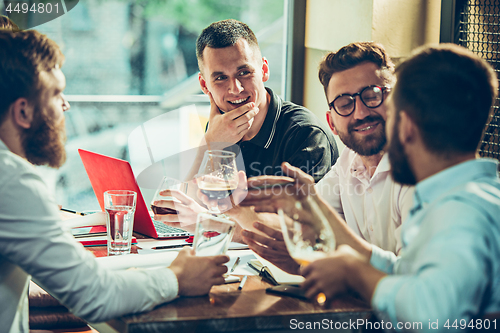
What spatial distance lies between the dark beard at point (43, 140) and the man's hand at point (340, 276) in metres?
0.66

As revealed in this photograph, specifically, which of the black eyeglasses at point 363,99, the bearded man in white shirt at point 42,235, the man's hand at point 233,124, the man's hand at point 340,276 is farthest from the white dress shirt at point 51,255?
the man's hand at point 233,124

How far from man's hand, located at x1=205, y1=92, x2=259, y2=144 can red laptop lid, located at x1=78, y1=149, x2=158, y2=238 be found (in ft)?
1.95

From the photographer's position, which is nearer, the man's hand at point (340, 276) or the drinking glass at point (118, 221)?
the man's hand at point (340, 276)

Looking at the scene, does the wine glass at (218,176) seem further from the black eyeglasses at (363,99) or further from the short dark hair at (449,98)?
the short dark hair at (449,98)

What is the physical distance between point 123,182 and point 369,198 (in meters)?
0.87

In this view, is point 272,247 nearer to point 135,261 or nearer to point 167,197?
point 135,261

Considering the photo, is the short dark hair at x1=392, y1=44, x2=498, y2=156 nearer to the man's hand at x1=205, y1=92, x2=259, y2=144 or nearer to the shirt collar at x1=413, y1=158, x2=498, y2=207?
the shirt collar at x1=413, y1=158, x2=498, y2=207

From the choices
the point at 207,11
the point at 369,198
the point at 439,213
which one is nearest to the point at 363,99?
the point at 369,198

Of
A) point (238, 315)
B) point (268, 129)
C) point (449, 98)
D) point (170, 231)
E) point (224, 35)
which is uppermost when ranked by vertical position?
point (224, 35)

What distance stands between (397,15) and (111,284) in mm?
1890

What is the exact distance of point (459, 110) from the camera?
32.9 inches

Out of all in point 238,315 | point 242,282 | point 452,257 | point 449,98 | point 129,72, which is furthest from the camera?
point 129,72

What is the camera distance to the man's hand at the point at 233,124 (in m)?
2.13

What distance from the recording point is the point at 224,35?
84.7 inches
